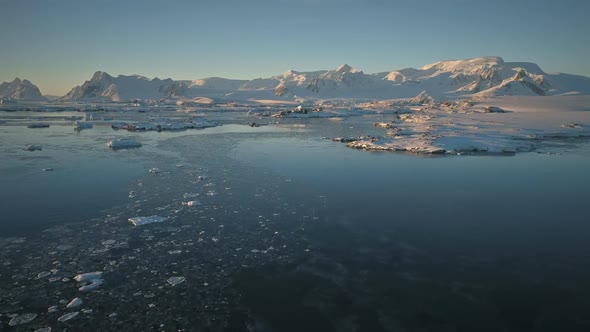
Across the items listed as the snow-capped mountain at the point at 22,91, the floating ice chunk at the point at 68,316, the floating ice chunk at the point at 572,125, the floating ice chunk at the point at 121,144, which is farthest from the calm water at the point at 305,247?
the snow-capped mountain at the point at 22,91

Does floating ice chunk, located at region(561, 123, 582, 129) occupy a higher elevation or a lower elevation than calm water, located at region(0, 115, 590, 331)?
higher

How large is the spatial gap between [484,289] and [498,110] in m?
63.5

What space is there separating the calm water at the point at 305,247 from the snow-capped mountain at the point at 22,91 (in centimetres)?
19547

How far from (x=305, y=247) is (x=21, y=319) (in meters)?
A: 5.72

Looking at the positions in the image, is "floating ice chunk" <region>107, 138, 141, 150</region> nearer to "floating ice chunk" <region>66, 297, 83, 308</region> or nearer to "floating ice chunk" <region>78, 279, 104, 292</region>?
"floating ice chunk" <region>78, 279, 104, 292</region>

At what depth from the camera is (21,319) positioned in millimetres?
6559

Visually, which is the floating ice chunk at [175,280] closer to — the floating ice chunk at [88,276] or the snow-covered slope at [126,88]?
the floating ice chunk at [88,276]

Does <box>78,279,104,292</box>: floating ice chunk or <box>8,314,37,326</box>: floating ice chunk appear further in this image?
<box>78,279,104,292</box>: floating ice chunk

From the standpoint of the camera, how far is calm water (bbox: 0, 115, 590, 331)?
6.91 meters

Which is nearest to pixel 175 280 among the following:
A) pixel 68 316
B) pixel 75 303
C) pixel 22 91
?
pixel 75 303

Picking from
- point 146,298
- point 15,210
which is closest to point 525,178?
point 146,298

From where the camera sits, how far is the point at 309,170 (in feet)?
62.1

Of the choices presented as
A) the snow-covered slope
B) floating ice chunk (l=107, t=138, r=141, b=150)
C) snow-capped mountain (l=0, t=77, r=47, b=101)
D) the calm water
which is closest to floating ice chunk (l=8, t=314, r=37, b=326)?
the calm water

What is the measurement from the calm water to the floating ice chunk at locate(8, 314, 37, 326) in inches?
5.3
